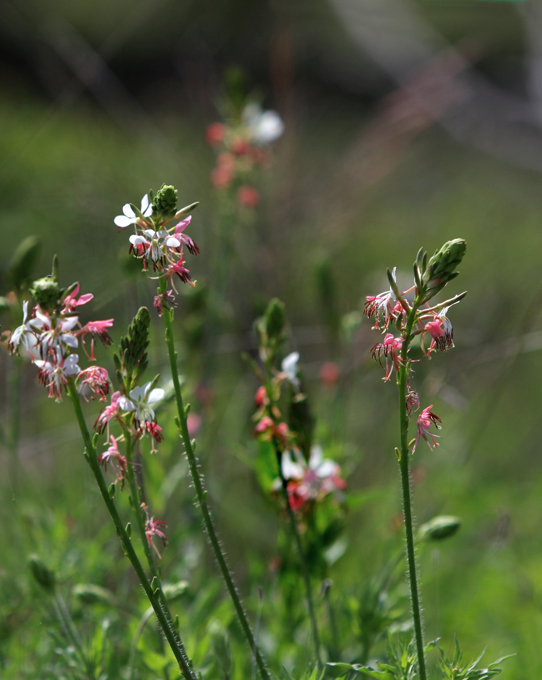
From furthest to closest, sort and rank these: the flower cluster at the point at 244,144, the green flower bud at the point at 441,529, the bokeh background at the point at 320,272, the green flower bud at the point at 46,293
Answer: the flower cluster at the point at 244,144 < the bokeh background at the point at 320,272 < the green flower bud at the point at 441,529 < the green flower bud at the point at 46,293

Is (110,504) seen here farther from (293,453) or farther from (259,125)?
(259,125)

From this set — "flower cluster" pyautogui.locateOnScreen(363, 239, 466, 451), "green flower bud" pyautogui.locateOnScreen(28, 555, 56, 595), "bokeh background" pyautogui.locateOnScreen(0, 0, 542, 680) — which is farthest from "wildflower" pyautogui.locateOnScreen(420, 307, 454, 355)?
"green flower bud" pyautogui.locateOnScreen(28, 555, 56, 595)

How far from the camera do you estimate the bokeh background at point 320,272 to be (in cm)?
141

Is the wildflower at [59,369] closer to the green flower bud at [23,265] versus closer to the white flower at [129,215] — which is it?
the white flower at [129,215]

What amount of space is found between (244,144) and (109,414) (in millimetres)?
1278

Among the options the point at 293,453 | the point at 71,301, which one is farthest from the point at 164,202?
the point at 293,453

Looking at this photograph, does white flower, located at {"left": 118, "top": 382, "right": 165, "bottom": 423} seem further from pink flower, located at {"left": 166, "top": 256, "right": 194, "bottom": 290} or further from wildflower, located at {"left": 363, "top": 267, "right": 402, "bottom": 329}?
wildflower, located at {"left": 363, "top": 267, "right": 402, "bottom": 329}

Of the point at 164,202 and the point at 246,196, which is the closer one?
the point at 164,202

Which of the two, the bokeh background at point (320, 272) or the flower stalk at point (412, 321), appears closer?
the flower stalk at point (412, 321)

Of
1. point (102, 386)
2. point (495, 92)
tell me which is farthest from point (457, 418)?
point (495, 92)

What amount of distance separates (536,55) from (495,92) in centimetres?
100

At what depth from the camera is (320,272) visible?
1.37 meters

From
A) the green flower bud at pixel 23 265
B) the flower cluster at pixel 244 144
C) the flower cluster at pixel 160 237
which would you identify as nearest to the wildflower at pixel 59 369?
the flower cluster at pixel 160 237

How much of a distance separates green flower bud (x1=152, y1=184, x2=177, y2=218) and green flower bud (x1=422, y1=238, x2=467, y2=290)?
267 mm
